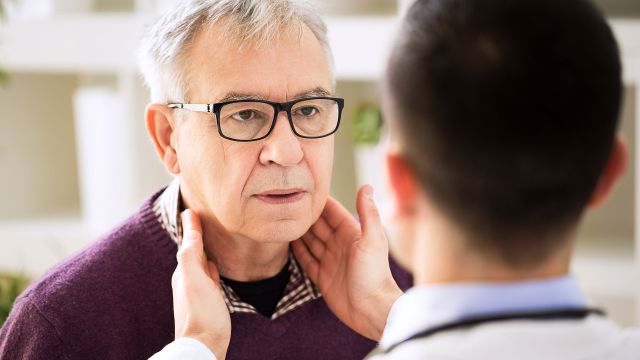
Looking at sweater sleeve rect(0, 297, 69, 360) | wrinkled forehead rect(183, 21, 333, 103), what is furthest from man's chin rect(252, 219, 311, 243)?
sweater sleeve rect(0, 297, 69, 360)

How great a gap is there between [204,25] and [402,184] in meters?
0.68

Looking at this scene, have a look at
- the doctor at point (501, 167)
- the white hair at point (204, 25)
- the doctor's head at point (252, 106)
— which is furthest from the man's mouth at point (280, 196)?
the doctor at point (501, 167)

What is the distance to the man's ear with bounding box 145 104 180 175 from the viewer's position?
1.54 meters

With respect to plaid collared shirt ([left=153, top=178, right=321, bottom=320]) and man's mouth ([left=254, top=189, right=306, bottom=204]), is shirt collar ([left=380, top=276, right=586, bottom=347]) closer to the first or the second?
man's mouth ([left=254, top=189, right=306, bottom=204])

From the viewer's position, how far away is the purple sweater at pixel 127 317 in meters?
1.43

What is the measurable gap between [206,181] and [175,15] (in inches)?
11.8

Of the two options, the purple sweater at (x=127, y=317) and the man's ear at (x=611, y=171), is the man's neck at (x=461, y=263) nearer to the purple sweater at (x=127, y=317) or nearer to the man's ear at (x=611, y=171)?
the man's ear at (x=611, y=171)

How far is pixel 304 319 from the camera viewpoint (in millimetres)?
1604

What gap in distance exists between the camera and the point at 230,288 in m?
1.57

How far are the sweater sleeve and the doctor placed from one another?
29.2 inches

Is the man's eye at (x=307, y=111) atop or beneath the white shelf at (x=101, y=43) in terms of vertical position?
beneath

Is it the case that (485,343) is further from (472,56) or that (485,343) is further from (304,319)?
(304,319)

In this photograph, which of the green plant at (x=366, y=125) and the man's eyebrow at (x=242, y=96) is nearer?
the man's eyebrow at (x=242, y=96)

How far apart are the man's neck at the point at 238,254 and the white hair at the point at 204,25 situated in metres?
0.27
